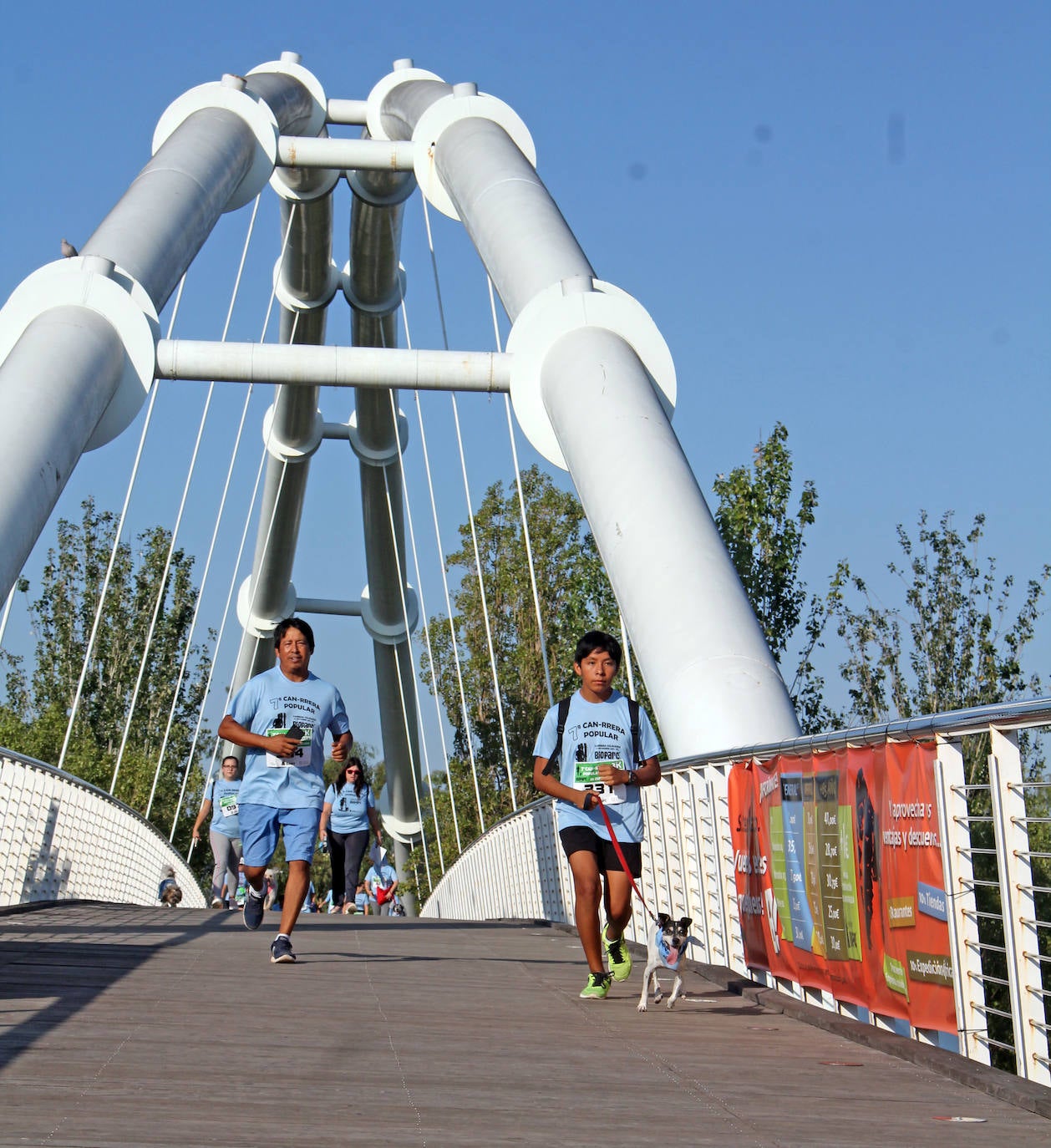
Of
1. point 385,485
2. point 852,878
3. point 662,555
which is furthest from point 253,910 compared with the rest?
point 385,485

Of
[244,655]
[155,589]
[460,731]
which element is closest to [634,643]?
[244,655]

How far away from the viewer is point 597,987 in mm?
5996

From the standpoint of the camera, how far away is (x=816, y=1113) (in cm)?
354

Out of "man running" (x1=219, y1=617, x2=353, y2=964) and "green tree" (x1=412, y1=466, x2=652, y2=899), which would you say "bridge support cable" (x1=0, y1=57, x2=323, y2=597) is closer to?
"man running" (x1=219, y1=617, x2=353, y2=964)

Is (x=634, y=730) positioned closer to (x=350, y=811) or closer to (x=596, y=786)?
(x=596, y=786)

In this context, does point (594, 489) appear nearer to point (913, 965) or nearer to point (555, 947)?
point (555, 947)

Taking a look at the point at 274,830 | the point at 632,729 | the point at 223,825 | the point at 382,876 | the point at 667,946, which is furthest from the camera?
the point at 382,876

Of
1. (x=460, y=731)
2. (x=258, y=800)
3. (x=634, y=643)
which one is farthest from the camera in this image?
(x=460, y=731)

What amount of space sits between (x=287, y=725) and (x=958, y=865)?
137 inches

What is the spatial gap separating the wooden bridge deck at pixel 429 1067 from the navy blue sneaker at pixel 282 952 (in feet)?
0.35

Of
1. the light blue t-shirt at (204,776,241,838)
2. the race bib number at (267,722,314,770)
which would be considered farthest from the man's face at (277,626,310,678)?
the light blue t-shirt at (204,776,241,838)

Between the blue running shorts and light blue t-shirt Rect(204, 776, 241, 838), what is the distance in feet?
17.0

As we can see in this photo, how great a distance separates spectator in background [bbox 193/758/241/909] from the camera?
42.2 ft

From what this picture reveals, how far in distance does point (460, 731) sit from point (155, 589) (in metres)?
→ 12.9
